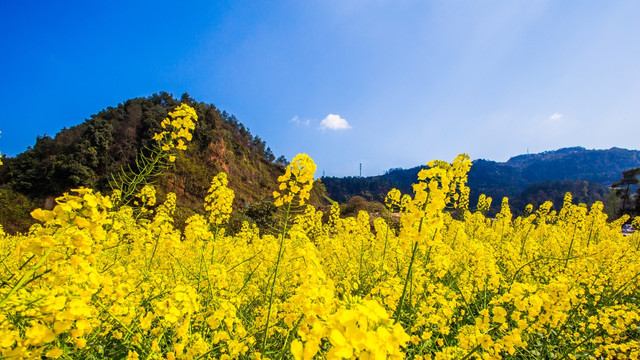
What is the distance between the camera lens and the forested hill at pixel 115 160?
72.1 feet

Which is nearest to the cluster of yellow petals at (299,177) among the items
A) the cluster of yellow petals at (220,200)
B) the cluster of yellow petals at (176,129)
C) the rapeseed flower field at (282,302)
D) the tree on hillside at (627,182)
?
the rapeseed flower field at (282,302)

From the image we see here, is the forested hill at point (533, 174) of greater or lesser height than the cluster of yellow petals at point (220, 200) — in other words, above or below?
above

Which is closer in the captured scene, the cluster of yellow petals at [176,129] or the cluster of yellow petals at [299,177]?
the cluster of yellow petals at [299,177]

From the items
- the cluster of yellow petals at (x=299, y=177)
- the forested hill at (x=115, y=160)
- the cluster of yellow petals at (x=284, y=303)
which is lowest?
the cluster of yellow petals at (x=284, y=303)

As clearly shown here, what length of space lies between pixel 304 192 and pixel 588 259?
17.1 ft

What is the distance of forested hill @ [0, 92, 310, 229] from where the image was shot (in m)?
22.0

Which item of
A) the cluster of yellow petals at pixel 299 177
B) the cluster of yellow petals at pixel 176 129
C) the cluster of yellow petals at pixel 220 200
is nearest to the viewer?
the cluster of yellow petals at pixel 299 177

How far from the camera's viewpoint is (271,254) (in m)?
3.99

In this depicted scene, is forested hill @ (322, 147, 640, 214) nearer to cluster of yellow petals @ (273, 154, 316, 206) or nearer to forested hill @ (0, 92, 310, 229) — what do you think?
forested hill @ (0, 92, 310, 229)

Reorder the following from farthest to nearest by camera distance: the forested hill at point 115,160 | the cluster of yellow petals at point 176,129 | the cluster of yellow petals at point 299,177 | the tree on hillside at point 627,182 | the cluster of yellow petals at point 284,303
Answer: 1. the tree on hillside at point 627,182
2. the forested hill at point 115,160
3. the cluster of yellow petals at point 176,129
4. the cluster of yellow petals at point 299,177
5. the cluster of yellow petals at point 284,303

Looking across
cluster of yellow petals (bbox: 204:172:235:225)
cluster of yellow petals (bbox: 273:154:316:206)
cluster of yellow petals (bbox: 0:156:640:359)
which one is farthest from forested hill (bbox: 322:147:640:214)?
cluster of yellow petals (bbox: 273:154:316:206)

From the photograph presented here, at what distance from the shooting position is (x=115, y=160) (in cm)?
2411

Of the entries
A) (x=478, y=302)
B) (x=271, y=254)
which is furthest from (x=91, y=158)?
(x=478, y=302)

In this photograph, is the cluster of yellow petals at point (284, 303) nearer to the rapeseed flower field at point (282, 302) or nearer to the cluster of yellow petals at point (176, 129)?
the rapeseed flower field at point (282, 302)
